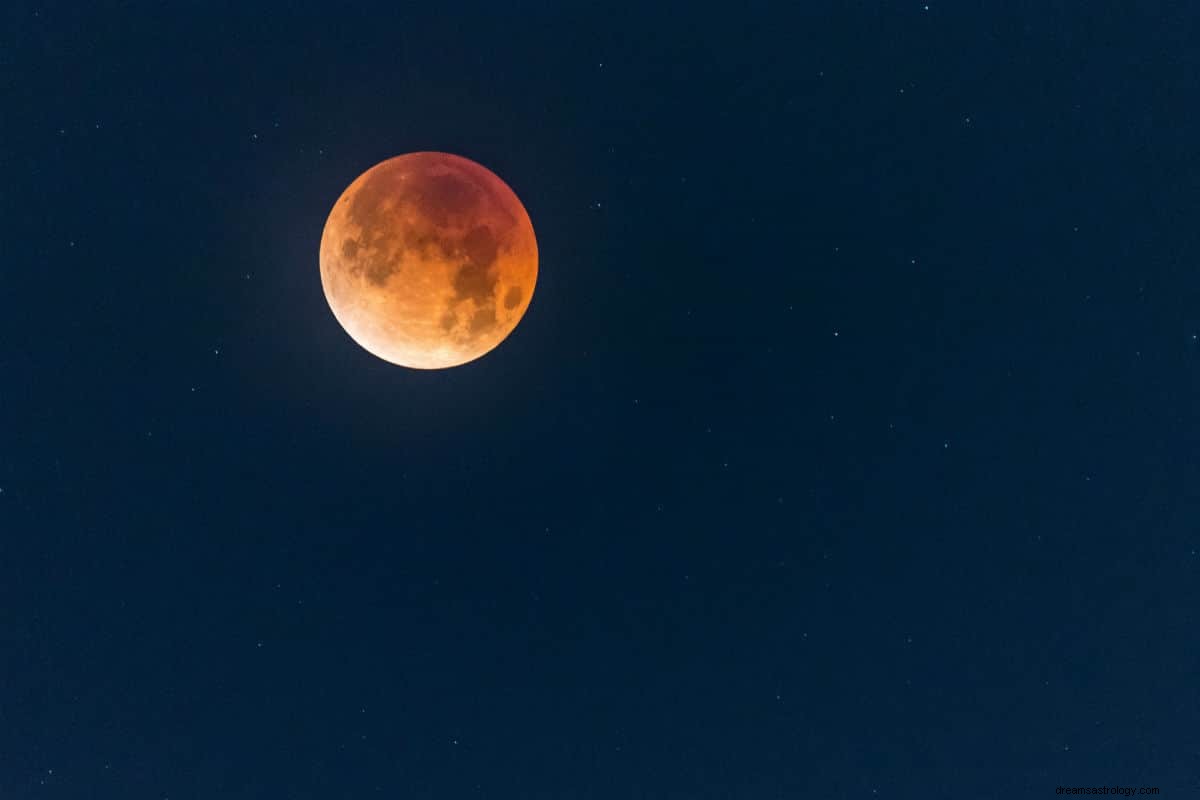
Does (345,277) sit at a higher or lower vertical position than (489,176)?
lower

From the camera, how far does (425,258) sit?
191 inches

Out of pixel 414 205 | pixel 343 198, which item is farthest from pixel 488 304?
pixel 343 198

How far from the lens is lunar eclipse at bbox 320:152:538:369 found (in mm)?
4879

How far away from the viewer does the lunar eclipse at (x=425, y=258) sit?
4.88 metres

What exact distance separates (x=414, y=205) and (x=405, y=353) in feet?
3.30

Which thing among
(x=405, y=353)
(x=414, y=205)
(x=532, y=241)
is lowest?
(x=405, y=353)

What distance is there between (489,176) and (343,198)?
1.05 m

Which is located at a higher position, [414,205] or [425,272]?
[414,205]

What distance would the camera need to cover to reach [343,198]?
209 inches

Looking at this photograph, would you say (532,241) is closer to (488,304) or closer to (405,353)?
(488,304)

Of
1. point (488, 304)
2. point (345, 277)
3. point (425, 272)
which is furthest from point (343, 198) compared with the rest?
point (488, 304)

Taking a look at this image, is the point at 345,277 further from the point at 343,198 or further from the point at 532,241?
the point at 532,241

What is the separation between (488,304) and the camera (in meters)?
5.11

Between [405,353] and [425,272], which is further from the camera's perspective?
[405,353]
